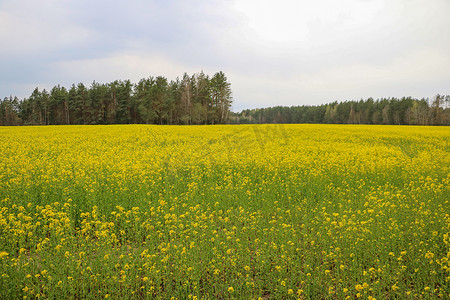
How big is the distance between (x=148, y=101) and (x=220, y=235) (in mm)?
54807

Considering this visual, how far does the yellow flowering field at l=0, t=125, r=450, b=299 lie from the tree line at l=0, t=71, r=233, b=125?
47416 mm

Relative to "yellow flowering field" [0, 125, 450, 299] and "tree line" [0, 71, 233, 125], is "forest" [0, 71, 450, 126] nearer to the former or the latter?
"tree line" [0, 71, 233, 125]

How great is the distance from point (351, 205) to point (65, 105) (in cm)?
7074

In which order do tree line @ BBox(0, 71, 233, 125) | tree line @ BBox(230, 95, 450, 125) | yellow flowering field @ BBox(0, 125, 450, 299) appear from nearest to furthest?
1. yellow flowering field @ BBox(0, 125, 450, 299)
2. tree line @ BBox(0, 71, 233, 125)
3. tree line @ BBox(230, 95, 450, 125)

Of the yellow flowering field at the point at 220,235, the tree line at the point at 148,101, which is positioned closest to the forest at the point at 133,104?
the tree line at the point at 148,101

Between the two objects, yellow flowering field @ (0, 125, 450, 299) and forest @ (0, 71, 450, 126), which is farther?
forest @ (0, 71, 450, 126)

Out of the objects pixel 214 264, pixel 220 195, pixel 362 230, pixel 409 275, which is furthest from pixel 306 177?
pixel 214 264

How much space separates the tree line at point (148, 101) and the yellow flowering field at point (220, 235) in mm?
47416

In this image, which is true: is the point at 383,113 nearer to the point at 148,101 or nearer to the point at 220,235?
the point at 148,101

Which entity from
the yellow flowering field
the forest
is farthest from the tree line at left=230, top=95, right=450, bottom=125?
the yellow flowering field

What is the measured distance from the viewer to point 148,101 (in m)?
55.9

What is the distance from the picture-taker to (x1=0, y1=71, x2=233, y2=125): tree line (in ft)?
185

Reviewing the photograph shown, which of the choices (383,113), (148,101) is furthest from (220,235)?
(383,113)

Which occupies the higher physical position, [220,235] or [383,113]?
[383,113]
